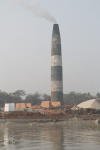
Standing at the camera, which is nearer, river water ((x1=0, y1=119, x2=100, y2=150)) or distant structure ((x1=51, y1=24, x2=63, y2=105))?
river water ((x1=0, y1=119, x2=100, y2=150))

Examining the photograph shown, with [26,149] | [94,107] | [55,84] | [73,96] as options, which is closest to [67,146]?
[26,149]

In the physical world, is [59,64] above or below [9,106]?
above

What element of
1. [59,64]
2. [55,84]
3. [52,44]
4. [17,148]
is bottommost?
[17,148]

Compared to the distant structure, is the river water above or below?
below

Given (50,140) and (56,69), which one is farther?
(56,69)

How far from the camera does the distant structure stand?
179 feet

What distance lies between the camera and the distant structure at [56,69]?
2149 inches

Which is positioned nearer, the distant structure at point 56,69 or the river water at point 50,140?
the river water at point 50,140

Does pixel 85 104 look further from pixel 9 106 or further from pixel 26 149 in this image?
pixel 26 149

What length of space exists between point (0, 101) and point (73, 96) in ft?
119

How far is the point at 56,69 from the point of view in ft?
179

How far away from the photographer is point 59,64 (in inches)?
2157

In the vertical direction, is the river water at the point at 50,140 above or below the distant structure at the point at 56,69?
below

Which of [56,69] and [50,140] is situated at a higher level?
[56,69]
